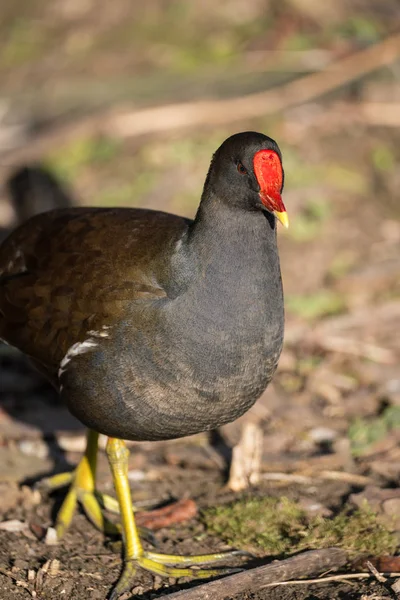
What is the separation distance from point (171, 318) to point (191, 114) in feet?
18.8

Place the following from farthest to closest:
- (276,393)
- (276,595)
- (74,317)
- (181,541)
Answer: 1. (276,393)
2. (181,541)
3. (74,317)
4. (276,595)

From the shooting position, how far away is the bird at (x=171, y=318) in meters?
4.25

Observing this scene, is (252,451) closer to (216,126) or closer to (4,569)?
(4,569)

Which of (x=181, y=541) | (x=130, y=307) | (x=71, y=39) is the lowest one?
(x=181, y=541)

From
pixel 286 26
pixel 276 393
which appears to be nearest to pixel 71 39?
pixel 286 26

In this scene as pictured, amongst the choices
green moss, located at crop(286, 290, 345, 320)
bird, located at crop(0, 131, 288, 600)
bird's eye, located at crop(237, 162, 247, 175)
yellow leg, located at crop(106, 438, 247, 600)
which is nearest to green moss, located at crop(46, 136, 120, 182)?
green moss, located at crop(286, 290, 345, 320)

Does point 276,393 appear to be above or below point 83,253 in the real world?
below

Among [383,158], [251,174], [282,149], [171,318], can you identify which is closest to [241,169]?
[251,174]

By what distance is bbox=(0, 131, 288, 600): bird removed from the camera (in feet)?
13.9

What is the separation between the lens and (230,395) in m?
4.36

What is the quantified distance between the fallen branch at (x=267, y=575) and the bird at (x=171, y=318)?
0.27 meters

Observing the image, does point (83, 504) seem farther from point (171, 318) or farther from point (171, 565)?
point (171, 318)

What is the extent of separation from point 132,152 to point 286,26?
3444mm

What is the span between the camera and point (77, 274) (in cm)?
471
